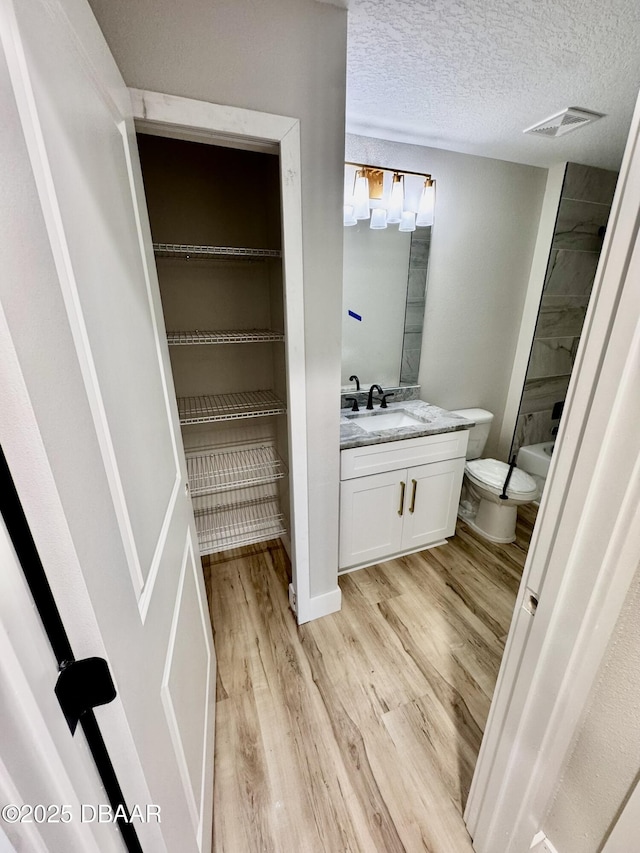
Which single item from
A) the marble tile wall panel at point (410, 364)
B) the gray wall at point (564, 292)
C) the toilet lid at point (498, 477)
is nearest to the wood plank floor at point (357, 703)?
the toilet lid at point (498, 477)

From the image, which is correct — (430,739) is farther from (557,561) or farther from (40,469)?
(40,469)

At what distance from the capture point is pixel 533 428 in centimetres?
287

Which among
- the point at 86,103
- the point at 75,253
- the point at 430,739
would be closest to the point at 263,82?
the point at 86,103

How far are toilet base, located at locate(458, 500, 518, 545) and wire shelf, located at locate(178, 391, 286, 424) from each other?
1.60m

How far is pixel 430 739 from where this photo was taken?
1.28 meters

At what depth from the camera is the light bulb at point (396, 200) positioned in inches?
75.9

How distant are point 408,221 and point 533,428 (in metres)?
1.96

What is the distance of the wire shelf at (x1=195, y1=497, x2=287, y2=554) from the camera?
7.03ft

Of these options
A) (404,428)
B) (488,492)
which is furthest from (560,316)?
(404,428)

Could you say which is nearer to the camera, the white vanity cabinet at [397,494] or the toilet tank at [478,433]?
the white vanity cabinet at [397,494]

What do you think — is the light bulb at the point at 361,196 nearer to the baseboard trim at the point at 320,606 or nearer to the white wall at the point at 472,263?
the white wall at the point at 472,263

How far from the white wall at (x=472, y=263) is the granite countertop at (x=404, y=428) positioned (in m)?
0.30

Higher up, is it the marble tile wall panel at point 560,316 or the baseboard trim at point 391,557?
the marble tile wall panel at point 560,316

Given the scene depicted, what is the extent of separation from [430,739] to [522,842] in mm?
434
